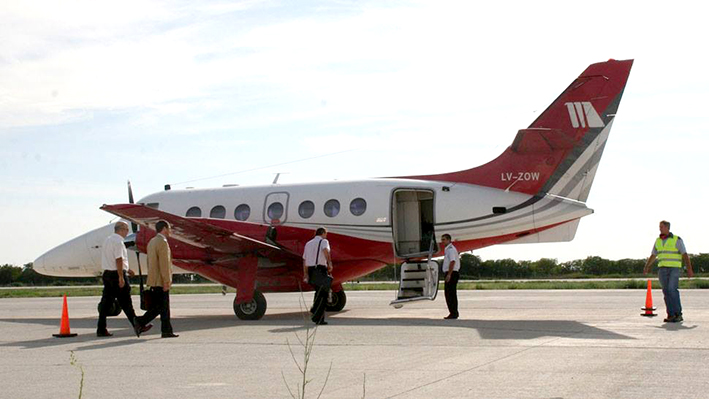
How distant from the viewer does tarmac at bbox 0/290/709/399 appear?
9.42 metres

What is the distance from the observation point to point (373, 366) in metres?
11.1

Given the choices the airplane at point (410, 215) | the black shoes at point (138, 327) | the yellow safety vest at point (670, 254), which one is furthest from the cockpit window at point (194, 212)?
the yellow safety vest at point (670, 254)

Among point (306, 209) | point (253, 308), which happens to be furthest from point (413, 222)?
point (253, 308)

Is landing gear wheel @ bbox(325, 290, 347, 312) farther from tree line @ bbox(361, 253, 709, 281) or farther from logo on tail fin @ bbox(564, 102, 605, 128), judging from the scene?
tree line @ bbox(361, 253, 709, 281)

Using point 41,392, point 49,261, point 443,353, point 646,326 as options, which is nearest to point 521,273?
point 49,261

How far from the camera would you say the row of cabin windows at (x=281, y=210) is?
69.6ft

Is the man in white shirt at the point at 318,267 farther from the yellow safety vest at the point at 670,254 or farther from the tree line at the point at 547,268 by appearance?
the tree line at the point at 547,268

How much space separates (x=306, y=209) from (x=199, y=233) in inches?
128

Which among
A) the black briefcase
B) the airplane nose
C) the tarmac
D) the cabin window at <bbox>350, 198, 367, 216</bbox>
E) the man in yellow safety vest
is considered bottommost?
the tarmac

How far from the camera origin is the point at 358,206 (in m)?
21.2

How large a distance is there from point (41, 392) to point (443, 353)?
5161 millimetres

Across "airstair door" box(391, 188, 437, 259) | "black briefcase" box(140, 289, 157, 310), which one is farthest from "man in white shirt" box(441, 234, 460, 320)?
"black briefcase" box(140, 289, 157, 310)

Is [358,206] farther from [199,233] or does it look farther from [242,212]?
[199,233]

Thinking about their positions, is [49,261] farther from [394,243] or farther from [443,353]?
[443,353]
